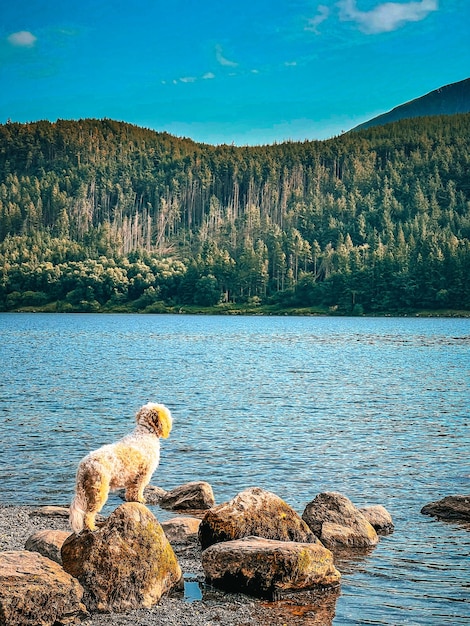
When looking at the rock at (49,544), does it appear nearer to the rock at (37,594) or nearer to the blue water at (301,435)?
the rock at (37,594)

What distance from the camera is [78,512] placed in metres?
13.9

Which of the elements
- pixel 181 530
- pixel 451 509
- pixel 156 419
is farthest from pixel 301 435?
pixel 156 419

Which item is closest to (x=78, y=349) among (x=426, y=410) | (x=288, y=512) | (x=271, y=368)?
(x=271, y=368)

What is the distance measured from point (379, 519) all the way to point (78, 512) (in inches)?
364

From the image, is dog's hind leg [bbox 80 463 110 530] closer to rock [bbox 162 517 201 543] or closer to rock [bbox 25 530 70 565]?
rock [bbox 25 530 70 565]

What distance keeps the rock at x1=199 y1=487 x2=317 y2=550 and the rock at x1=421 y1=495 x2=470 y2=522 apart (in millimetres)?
6110

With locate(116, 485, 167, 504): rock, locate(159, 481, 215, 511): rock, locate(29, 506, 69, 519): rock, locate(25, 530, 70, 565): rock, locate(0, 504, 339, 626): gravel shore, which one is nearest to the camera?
locate(0, 504, 339, 626): gravel shore

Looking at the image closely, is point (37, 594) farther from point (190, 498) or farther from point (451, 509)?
point (451, 509)

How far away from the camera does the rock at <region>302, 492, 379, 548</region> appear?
60.3 ft

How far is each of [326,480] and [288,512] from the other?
9.49m

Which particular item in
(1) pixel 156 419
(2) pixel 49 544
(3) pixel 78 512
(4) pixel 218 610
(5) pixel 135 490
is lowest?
(4) pixel 218 610

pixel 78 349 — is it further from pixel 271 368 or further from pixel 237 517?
pixel 237 517

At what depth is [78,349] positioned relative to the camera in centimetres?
9669

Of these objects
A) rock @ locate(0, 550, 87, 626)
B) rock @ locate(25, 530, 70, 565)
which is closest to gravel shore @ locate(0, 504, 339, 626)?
rock @ locate(0, 550, 87, 626)
